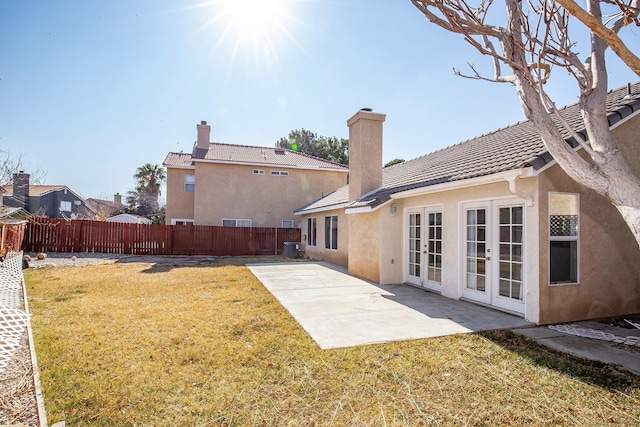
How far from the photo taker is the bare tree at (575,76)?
4.05 metres

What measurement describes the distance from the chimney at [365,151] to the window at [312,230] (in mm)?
6483

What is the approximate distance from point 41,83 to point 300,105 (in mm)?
9915

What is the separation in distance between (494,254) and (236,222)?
17942mm

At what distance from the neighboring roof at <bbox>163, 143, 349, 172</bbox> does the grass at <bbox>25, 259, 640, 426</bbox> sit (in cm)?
1705

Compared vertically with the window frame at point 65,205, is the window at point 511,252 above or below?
below

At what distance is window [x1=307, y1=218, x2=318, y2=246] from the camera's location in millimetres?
18578

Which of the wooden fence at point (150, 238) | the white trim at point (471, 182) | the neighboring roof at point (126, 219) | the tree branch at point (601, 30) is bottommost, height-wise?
the wooden fence at point (150, 238)

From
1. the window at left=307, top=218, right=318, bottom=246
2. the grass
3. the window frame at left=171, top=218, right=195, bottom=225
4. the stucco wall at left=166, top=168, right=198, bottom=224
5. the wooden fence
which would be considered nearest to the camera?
the grass

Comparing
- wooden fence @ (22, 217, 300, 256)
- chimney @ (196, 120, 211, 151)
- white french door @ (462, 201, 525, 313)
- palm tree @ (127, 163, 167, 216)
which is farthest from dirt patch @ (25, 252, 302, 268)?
palm tree @ (127, 163, 167, 216)

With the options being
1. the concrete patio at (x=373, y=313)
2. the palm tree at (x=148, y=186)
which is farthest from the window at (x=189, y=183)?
the palm tree at (x=148, y=186)

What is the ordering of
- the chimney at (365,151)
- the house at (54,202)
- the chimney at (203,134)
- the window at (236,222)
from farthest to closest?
1. the house at (54,202)
2. the chimney at (203,134)
3. the window at (236,222)
4. the chimney at (365,151)

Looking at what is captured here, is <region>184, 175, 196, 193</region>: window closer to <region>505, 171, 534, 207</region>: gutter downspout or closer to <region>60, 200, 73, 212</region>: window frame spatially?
<region>505, 171, 534, 207</region>: gutter downspout

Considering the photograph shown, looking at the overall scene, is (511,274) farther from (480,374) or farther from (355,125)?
(355,125)

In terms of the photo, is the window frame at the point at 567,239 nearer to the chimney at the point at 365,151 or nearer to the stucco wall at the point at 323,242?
the chimney at the point at 365,151
